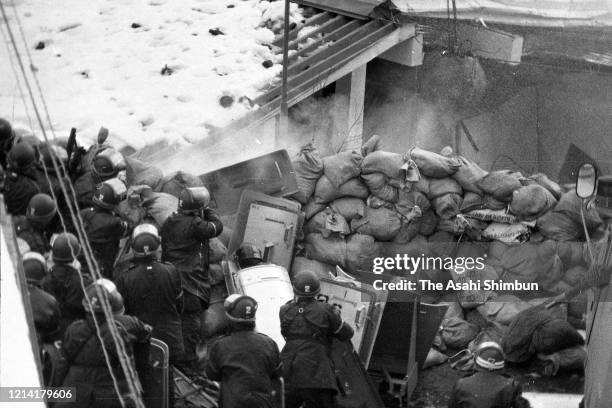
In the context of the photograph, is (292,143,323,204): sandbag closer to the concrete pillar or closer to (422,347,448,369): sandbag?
(422,347,448,369): sandbag

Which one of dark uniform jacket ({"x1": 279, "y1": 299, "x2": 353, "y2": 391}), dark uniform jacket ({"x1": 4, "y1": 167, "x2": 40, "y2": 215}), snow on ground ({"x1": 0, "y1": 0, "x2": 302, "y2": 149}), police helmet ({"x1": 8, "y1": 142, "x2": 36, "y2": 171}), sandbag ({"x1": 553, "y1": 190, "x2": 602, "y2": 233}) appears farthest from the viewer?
snow on ground ({"x1": 0, "y1": 0, "x2": 302, "y2": 149})

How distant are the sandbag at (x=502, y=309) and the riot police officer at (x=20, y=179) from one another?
10.4ft

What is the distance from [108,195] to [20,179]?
1.93 ft

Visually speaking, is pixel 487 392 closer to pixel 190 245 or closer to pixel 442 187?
pixel 190 245

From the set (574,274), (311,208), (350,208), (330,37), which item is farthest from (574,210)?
(330,37)

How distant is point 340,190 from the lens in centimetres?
798

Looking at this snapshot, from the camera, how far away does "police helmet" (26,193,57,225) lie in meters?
6.45

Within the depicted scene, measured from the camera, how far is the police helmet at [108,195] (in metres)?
6.77

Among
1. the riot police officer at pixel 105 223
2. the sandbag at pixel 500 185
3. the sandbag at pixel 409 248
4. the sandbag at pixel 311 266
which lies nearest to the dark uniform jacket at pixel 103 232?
the riot police officer at pixel 105 223

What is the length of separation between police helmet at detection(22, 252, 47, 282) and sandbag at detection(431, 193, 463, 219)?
3.16 metres

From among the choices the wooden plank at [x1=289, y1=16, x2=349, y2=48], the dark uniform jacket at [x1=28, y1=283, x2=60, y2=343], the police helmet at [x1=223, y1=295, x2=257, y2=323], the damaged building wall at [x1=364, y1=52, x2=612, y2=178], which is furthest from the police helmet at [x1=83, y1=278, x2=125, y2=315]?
the damaged building wall at [x1=364, y1=52, x2=612, y2=178]

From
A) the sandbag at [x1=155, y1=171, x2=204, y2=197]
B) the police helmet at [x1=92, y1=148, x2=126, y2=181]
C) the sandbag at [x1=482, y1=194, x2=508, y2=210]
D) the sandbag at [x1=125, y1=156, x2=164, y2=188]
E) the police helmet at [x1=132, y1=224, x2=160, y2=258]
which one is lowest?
the sandbag at [x1=482, y1=194, x2=508, y2=210]

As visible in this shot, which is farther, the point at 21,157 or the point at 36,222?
the point at 21,157

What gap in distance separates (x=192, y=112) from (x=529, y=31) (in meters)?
3.34
